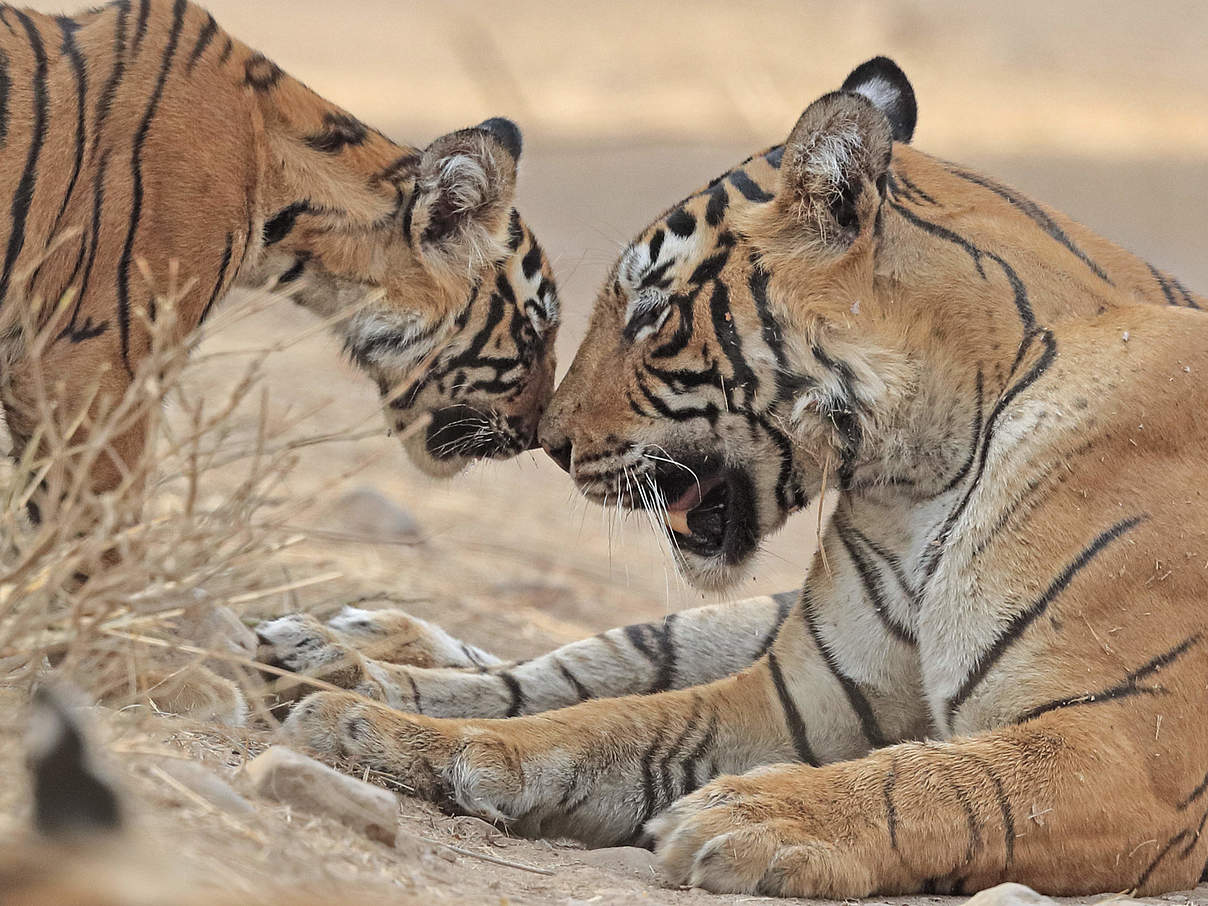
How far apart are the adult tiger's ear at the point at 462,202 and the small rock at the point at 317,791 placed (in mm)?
1803

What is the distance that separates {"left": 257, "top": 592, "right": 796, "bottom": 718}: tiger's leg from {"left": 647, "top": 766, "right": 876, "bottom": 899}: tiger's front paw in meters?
1.03

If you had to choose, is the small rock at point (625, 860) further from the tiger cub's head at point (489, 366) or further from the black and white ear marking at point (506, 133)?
the black and white ear marking at point (506, 133)

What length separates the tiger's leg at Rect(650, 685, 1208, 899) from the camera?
231cm

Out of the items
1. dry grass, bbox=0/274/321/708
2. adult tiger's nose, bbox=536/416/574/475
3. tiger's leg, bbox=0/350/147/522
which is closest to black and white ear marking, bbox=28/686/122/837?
dry grass, bbox=0/274/321/708

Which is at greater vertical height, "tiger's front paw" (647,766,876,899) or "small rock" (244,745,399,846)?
"small rock" (244,745,399,846)

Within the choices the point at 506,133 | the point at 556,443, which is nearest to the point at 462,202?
the point at 506,133

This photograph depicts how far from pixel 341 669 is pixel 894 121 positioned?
1.73m

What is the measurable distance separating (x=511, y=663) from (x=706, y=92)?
10.9 meters

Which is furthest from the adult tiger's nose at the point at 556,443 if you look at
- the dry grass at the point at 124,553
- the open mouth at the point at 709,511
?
the dry grass at the point at 124,553

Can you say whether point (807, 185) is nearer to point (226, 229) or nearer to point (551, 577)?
point (226, 229)

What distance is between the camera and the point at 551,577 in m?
5.82

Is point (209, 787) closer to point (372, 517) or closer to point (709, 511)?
point (709, 511)

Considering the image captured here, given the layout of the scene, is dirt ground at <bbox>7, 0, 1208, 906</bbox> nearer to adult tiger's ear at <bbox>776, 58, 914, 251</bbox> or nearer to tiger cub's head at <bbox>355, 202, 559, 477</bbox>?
tiger cub's head at <bbox>355, 202, 559, 477</bbox>

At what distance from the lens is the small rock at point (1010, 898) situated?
2045 mm
